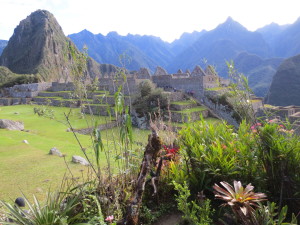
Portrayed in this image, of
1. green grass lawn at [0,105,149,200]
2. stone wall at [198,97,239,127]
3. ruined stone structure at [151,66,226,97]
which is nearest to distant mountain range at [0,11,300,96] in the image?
ruined stone structure at [151,66,226,97]

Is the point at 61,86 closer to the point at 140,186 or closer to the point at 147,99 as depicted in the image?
the point at 147,99

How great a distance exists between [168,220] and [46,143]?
314 inches

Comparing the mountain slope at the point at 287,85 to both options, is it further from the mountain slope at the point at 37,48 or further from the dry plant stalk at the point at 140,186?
the mountain slope at the point at 37,48

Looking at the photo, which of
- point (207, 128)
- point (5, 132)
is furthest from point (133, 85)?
point (207, 128)

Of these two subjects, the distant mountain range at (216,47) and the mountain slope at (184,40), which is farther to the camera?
the mountain slope at (184,40)

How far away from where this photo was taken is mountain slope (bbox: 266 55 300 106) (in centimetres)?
4551

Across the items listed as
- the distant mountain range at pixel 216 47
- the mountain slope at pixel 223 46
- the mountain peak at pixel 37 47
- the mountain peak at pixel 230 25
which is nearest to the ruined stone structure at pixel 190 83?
the distant mountain range at pixel 216 47

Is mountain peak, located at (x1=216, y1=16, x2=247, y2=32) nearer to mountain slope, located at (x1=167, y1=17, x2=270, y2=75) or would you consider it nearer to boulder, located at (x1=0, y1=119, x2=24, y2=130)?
mountain slope, located at (x1=167, y1=17, x2=270, y2=75)

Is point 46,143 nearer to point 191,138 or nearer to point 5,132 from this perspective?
point 5,132

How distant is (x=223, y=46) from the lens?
109625 mm

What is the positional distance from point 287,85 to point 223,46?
65.6 m

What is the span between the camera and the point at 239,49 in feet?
355

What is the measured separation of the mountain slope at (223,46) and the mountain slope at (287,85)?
156ft

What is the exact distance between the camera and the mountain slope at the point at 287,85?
4551cm
